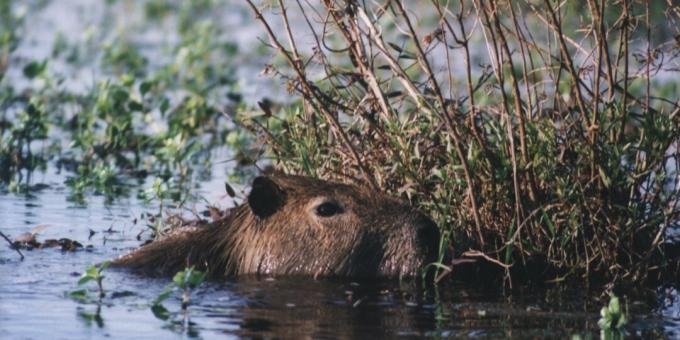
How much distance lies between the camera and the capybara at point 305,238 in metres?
7.00

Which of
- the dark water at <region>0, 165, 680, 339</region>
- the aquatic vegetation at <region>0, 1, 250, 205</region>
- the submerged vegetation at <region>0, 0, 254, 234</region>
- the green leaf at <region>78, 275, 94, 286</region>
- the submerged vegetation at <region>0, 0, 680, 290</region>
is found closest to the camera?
the dark water at <region>0, 165, 680, 339</region>

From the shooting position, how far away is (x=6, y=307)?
6223 mm

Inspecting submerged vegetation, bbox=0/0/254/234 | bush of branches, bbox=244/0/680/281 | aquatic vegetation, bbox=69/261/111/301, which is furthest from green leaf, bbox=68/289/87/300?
submerged vegetation, bbox=0/0/254/234

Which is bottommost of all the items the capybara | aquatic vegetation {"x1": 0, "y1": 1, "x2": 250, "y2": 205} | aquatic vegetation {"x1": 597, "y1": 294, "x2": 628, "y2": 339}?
aquatic vegetation {"x1": 597, "y1": 294, "x2": 628, "y2": 339}

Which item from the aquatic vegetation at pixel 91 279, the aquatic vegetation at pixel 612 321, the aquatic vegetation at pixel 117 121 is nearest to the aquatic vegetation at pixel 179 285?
the aquatic vegetation at pixel 91 279

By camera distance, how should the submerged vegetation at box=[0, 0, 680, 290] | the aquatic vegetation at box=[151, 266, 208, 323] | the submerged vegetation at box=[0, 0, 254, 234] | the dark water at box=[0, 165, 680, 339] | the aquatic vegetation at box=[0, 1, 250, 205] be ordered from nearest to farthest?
the dark water at box=[0, 165, 680, 339] → the aquatic vegetation at box=[151, 266, 208, 323] → the submerged vegetation at box=[0, 0, 680, 290] → the submerged vegetation at box=[0, 0, 254, 234] → the aquatic vegetation at box=[0, 1, 250, 205]

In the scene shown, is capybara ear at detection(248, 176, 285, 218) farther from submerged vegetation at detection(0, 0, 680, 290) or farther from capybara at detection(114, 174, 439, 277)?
submerged vegetation at detection(0, 0, 680, 290)

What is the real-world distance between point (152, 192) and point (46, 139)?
8.96 ft

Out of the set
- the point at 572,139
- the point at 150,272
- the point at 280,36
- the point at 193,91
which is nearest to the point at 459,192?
the point at 572,139

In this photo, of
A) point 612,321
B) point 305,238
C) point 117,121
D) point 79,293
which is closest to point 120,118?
point 117,121

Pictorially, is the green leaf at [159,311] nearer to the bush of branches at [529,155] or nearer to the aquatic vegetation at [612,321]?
the bush of branches at [529,155]

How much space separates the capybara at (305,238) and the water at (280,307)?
11 centimetres

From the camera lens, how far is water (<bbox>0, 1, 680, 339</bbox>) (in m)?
5.85

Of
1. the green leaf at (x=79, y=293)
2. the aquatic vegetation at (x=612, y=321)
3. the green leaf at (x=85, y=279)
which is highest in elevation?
the green leaf at (x=85, y=279)
